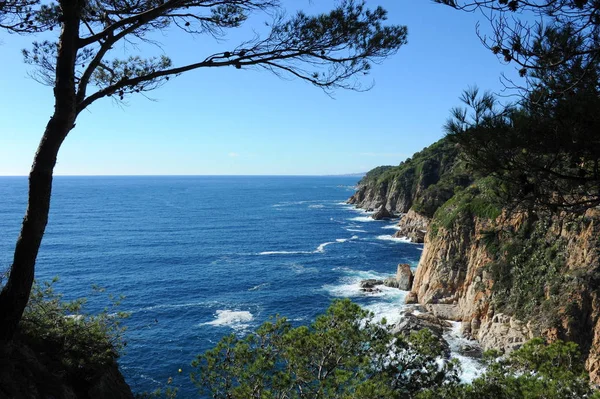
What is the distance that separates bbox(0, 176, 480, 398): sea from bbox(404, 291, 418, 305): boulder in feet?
2.05

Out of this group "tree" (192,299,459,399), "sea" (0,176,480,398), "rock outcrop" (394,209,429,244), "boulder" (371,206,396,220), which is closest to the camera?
"tree" (192,299,459,399)

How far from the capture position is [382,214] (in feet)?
311

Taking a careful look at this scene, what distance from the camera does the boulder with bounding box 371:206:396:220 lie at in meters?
94.1

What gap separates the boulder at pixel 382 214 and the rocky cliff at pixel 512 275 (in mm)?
47348

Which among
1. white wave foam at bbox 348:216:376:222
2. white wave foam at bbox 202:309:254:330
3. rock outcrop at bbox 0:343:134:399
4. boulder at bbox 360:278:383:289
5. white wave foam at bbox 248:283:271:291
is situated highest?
rock outcrop at bbox 0:343:134:399

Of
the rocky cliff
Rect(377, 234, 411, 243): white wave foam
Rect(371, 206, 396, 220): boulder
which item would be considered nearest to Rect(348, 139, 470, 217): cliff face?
Rect(371, 206, 396, 220): boulder

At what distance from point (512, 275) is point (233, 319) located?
22318mm

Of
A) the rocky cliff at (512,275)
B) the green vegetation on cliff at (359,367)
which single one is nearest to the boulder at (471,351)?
the rocky cliff at (512,275)

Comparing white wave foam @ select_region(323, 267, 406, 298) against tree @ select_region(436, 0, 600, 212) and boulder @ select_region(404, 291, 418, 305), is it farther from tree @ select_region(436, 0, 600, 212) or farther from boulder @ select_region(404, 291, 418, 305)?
tree @ select_region(436, 0, 600, 212)

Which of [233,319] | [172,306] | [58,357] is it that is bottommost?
[233,319]

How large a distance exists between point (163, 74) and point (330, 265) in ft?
153

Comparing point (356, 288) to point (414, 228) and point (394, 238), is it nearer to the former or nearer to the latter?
point (394, 238)

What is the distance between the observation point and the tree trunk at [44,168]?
7.94 metres

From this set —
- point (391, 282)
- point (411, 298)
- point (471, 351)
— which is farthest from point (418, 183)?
point (471, 351)
